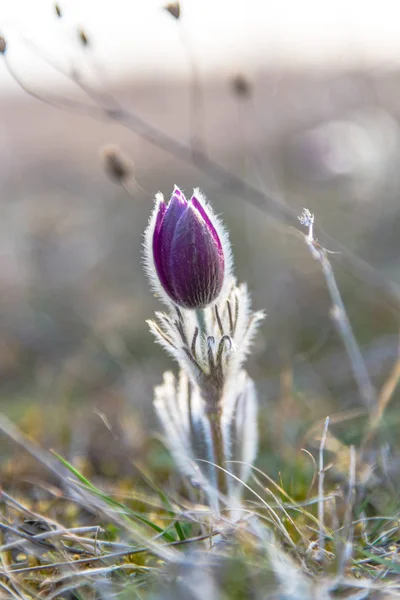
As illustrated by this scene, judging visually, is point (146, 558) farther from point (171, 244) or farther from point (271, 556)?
point (171, 244)

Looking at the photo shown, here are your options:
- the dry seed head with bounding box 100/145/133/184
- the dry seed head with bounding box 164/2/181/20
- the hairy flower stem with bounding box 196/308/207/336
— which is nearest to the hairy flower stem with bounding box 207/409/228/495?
the hairy flower stem with bounding box 196/308/207/336

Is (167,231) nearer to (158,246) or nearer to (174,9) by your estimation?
(158,246)

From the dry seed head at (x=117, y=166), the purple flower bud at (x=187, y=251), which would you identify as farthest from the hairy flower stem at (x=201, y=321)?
the dry seed head at (x=117, y=166)

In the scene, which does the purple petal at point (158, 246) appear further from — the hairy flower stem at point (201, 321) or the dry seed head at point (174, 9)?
the dry seed head at point (174, 9)

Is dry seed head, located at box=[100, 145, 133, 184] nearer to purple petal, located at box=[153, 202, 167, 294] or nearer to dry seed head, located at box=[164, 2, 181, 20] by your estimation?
dry seed head, located at box=[164, 2, 181, 20]

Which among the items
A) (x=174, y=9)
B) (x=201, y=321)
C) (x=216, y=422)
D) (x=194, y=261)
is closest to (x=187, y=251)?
(x=194, y=261)

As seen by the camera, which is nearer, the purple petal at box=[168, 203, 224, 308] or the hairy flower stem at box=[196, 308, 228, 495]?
the purple petal at box=[168, 203, 224, 308]
